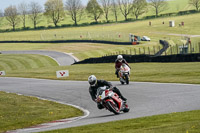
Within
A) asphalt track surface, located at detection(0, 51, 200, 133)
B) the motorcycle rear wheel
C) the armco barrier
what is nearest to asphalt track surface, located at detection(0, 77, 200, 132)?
asphalt track surface, located at detection(0, 51, 200, 133)

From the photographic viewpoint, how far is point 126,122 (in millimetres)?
12094

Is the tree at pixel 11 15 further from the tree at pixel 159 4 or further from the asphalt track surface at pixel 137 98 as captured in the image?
the asphalt track surface at pixel 137 98

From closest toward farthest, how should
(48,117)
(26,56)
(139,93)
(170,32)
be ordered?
(48,117), (139,93), (26,56), (170,32)

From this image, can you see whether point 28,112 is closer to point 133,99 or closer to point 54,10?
point 133,99

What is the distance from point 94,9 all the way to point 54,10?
15.5 metres

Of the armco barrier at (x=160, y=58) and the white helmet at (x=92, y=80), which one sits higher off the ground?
the white helmet at (x=92, y=80)

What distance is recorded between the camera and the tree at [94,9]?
554ft

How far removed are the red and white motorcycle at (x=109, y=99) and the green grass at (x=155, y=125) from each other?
2.17 meters

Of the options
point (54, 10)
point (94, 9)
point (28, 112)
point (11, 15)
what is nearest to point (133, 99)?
point (28, 112)

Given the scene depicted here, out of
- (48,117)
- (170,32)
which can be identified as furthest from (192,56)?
(170,32)

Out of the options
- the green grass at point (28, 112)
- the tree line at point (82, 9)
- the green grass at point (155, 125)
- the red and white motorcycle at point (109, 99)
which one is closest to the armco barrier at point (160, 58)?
the green grass at point (28, 112)

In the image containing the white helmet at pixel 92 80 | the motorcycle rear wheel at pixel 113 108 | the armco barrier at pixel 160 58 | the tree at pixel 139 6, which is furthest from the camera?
the tree at pixel 139 6

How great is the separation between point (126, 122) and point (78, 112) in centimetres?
513

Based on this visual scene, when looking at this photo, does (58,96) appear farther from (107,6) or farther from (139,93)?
(107,6)
